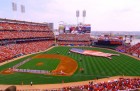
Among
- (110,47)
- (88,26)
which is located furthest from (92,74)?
(88,26)

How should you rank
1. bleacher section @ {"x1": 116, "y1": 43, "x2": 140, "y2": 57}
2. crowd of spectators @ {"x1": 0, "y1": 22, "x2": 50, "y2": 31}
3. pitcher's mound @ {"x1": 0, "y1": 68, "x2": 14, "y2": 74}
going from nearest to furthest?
1. pitcher's mound @ {"x1": 0, "y1": 68, "x2": 14, "y2": 74}
2. bleacher section @ {"x1": 116, "y1": 43, "x2": 140, "y2": 57}
3. crowd of spectators @ {"x1": 0, "y1": 22, "x2": 50, "y2": 31}

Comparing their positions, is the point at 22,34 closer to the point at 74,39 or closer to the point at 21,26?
the point at 21,26

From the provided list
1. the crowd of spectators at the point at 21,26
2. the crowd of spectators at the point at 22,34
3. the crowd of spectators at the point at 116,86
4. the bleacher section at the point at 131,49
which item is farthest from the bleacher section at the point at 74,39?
the crowd of spectators at the point at 116,86

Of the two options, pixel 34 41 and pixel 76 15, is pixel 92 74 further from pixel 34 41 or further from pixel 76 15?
pixel 76 15

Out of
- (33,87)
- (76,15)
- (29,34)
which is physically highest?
(76,15)

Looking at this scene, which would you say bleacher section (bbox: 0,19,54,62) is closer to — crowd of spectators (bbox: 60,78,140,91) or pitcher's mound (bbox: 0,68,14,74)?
pitcher's mound (bbox: 0,68,14,74)

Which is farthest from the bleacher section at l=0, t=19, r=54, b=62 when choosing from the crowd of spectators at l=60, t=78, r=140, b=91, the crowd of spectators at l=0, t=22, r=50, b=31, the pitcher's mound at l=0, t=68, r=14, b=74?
the crowd of spectators at l=60, t=78, r=140, b=91
